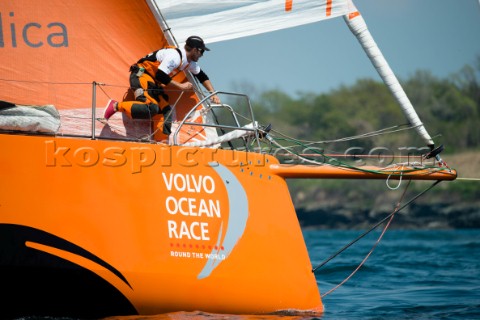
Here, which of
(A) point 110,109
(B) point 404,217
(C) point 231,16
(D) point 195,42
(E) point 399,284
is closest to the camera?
(A) point 110,109

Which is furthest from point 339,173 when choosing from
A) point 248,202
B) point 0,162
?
point 0,162

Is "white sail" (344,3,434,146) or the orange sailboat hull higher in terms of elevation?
"white sail" (344,3,434,146)

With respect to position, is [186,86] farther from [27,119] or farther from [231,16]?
[27,119]

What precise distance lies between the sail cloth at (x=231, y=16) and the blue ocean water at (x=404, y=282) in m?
2.99

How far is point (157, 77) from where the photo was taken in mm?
8344

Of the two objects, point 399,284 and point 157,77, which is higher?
point 157,77

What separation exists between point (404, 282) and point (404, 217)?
18.8m

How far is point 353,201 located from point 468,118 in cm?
583

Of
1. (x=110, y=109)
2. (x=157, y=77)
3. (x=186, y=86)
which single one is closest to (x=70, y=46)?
(x=110, y=109)

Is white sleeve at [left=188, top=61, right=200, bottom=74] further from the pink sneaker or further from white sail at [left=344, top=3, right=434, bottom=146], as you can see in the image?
white sail at [left=344, top=3, right=434, bottom=146]

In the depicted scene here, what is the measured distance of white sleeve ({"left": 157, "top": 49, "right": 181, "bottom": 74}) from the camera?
8367 millimetres

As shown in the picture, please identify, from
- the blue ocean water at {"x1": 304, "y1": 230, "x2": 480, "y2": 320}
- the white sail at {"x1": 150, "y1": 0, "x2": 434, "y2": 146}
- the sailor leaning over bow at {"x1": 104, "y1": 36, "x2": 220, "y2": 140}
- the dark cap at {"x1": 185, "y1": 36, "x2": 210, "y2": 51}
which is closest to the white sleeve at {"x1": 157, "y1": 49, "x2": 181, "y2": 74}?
the sailor leaning over bow at {"x1": 104, "y1": 36, "x2": 220, "y2": 140}

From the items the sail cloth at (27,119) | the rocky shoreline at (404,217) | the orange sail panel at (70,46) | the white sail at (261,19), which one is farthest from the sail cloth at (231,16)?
the rocky shoreline at (404,217)

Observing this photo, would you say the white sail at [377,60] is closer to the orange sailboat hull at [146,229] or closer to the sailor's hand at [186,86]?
the orange sailboat hull at [146,229]
